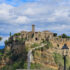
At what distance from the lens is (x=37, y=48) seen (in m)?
35.2

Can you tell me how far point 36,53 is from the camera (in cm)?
3484

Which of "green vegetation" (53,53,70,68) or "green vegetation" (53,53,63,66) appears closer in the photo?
"green vegetation" (53,53,70,68)

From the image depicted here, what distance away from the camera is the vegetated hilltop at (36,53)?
34.4 metres

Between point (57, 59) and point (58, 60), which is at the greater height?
point (57, 59)

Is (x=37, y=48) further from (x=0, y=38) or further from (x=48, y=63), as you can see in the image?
(x=0, y=38)

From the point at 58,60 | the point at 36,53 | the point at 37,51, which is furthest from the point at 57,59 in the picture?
the point at 36,53

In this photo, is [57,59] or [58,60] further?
[57,59]

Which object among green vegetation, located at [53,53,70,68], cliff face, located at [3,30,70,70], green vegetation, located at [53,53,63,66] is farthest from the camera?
green vegetation, located at [53,53,63,66]

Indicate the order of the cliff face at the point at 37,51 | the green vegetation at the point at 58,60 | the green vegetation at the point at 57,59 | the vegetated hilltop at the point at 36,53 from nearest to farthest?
1. the vegetated hilltop at the point at 36,53
2. the cliff face at the point at 37,51
3. the green vegetation at the point at 58,60
4. the green vegetation at the point at 57,59

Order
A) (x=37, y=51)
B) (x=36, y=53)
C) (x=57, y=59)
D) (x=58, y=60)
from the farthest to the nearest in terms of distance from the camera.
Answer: (x=57, y=59) → (x=58, y=60) → (x=37, y=51) → (x=36, y=53)

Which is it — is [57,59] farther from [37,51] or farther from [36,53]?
[36,53]

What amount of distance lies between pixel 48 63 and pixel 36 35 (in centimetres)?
781

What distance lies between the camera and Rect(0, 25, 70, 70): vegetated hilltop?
34.4 m

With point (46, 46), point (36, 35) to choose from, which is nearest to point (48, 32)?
point (36, 35)
